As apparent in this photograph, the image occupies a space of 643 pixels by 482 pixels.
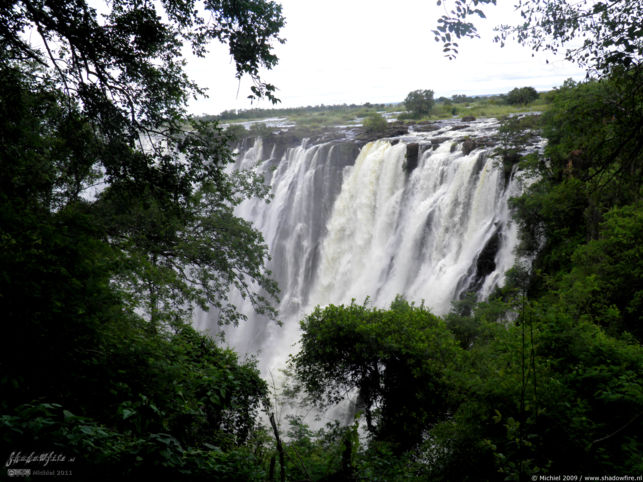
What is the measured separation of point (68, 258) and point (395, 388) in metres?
7.68

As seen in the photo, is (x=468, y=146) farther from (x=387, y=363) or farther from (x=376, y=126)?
(x=387, y=363)

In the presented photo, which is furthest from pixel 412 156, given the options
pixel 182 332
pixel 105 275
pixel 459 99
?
pixel 459 99

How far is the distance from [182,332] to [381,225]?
52.5 ft

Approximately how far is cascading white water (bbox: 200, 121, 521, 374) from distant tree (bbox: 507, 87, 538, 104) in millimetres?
10725

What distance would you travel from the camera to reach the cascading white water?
16.3 metres

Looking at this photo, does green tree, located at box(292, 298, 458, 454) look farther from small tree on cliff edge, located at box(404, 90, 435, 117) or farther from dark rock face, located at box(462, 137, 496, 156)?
small tree on cliff edge, located at box(404, 90, 435, 117)

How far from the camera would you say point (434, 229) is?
18562mm

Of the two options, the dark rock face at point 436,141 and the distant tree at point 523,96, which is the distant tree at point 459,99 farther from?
the dark rock face at point 436,141

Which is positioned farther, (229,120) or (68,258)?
(229,120)

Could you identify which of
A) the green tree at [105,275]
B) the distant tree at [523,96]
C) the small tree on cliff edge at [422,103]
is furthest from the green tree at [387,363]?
the distant tree at [523,96]

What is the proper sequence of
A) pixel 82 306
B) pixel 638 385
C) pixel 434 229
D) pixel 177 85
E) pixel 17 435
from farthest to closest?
1. pixel 434 229
2. pixel 177 85
3. pixel 638 385
4. pixel 82 306
5. pixel 17 435

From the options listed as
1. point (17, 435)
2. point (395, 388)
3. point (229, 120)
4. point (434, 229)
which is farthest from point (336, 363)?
point (229, 120)

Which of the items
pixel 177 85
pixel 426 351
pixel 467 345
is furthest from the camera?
pixel 467 345

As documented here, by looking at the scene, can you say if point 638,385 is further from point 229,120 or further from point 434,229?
point 229,120
